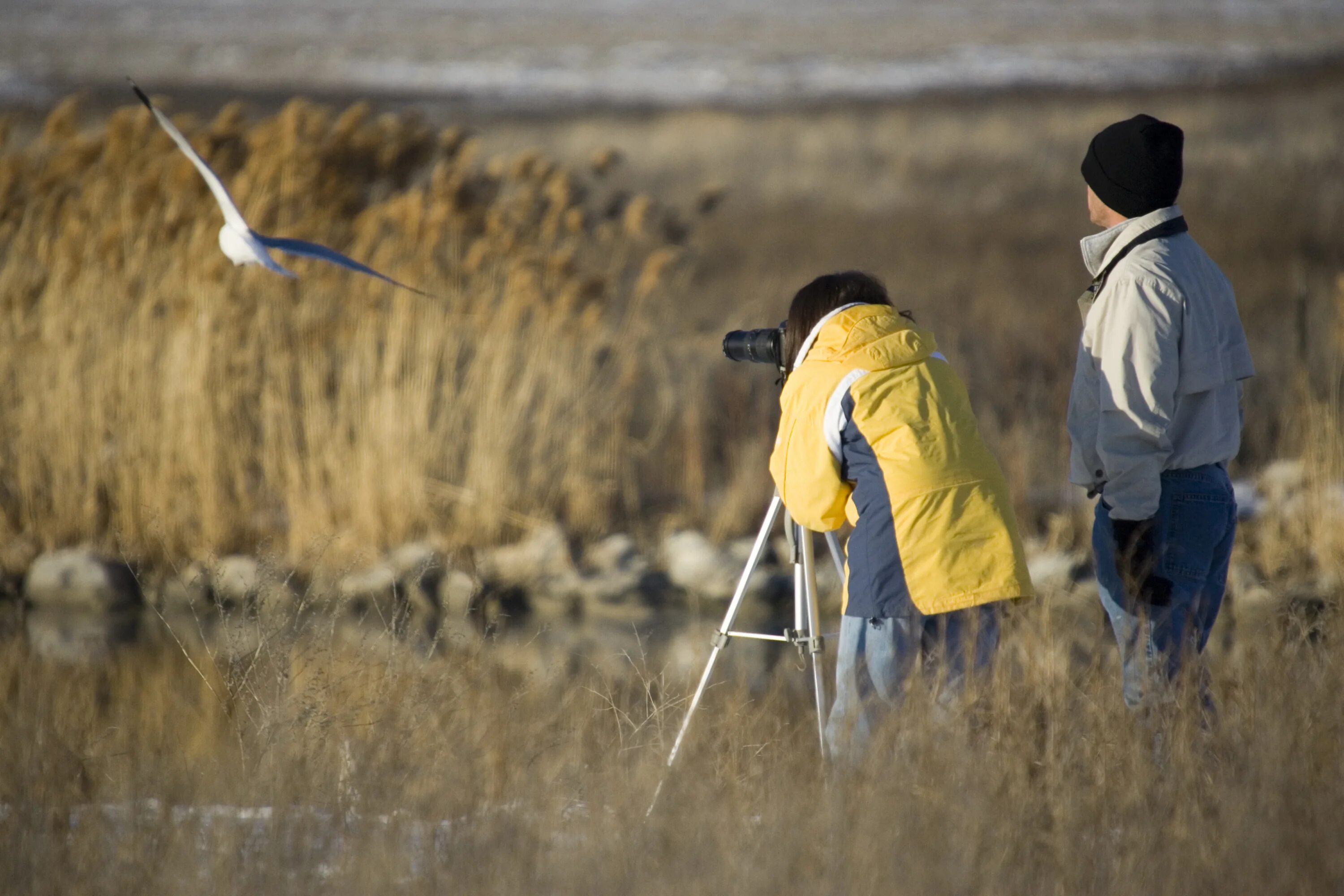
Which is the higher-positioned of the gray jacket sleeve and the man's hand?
the gray jacket sleeve

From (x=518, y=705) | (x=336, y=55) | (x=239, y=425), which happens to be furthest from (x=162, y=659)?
(x=336, y=55)

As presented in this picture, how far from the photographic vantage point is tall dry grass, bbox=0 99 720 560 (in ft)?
20.2

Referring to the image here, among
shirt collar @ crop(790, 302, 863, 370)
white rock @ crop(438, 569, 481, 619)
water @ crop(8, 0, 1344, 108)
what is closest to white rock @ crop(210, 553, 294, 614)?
white rock @ crop(438, 569, 481, 619)

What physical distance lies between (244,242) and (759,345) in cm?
122

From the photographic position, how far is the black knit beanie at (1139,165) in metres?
2.76

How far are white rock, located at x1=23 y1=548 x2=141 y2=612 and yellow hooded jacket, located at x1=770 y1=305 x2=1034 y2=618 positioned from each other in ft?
13.5

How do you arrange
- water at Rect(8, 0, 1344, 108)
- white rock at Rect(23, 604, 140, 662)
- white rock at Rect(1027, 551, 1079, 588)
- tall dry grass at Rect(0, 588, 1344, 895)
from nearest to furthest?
tall dry grass at Rect(0, 588, 1344, 895) < white rock at Rect(23, 604, 140, 662) < white rock at Rect(1027, 551, 1079, 588) < water at Rect(8, 0, 1344, 108)

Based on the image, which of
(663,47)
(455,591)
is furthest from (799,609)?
(663,47)

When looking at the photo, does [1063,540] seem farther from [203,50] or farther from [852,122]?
[203,50]

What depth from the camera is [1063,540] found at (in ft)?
20.2

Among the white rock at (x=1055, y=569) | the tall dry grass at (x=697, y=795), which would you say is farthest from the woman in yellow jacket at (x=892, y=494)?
the white rock at (x=1055, y=569)

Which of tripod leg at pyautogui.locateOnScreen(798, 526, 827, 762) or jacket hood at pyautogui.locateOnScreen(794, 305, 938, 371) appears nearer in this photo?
jacket hood at pyautogui.locateOnScreen(794, 305, 938, 371)

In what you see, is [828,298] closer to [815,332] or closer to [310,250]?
[815,332]

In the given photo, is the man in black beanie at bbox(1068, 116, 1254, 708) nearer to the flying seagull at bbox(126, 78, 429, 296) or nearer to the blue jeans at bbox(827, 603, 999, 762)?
the blue jeans at bbox(827, 603, 999, 762)
